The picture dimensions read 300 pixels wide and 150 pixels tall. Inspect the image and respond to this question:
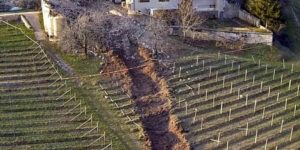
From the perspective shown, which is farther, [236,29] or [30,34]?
[236,29]

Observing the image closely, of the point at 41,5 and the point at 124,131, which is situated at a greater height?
the point at 41,5

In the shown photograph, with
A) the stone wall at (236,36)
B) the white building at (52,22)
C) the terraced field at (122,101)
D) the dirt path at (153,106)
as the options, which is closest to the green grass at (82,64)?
the terraced field at (122,101)

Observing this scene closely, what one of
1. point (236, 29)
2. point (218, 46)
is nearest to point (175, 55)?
point (218, 46)

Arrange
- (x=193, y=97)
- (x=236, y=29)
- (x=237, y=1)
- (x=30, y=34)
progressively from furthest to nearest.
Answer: (x=237, y=1)
(x=236, y=29)
(x=30, y=34)
(x=193, y=97)

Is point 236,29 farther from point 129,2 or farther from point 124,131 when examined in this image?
point 124,131

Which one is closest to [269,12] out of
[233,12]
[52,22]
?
[233,12]

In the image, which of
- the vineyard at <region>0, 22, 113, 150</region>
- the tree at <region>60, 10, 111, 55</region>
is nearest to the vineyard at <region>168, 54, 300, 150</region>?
the vineyard at <region>0, 22, 113, 150</region>

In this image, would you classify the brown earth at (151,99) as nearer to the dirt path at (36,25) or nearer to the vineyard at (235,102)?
the vineyard at (235,102)

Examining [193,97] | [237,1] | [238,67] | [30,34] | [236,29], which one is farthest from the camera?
[237,1]
